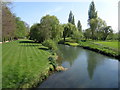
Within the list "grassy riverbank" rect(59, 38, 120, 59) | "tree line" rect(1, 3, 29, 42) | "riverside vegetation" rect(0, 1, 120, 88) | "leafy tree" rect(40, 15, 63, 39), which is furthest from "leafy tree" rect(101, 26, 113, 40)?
"tree line" rect(1, 3, 29, 42)

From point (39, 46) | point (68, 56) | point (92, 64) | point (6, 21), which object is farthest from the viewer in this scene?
point (39, 46)

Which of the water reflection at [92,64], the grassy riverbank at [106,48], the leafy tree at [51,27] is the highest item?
the leafy tree at [51,27]

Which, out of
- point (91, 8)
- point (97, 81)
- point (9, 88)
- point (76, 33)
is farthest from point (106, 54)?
point (91, 8)

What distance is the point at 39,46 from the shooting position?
93.2 ft

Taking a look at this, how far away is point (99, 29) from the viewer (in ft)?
171

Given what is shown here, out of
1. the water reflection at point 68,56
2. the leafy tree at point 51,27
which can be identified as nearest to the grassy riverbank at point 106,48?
the water reflection at point 68,56

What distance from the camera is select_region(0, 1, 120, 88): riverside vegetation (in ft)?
32.5

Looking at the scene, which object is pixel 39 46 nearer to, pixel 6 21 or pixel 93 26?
pixel 6 21

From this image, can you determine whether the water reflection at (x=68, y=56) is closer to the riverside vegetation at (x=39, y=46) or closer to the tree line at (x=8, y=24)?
the riverside vegetation at (x=39, y=46)

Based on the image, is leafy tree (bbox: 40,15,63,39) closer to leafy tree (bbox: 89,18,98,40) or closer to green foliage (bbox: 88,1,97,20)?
leafy tree (bbox: 89,18,98,40)

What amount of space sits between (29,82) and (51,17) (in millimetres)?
28469

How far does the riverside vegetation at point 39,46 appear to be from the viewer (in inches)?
390

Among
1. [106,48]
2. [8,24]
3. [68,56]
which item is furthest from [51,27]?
[106,48]

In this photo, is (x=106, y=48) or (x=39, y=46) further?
(x=39, y=46)
